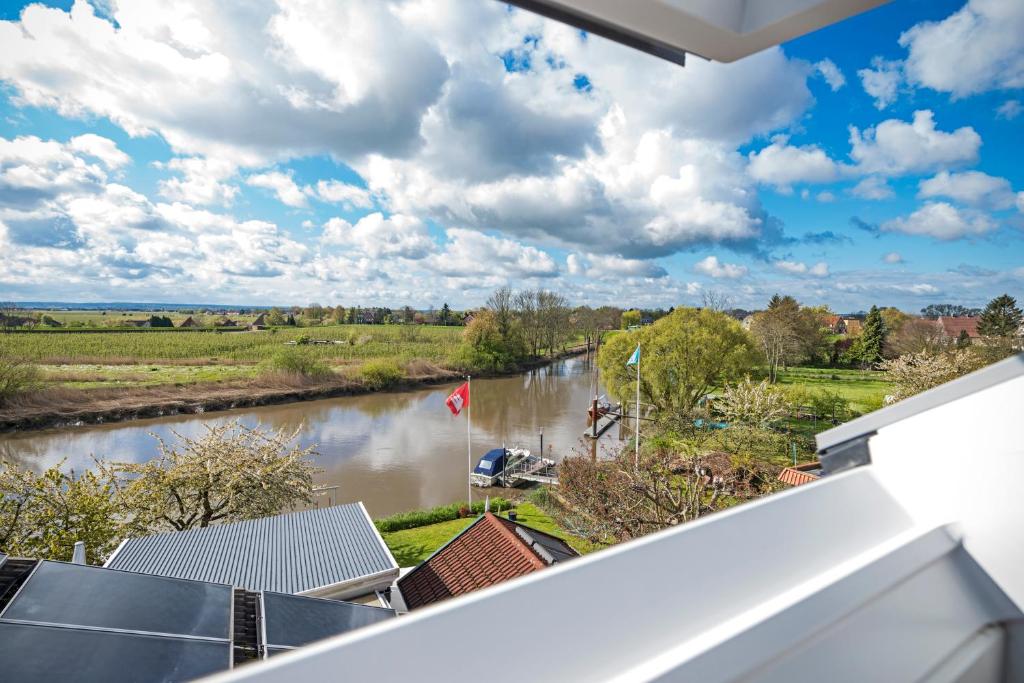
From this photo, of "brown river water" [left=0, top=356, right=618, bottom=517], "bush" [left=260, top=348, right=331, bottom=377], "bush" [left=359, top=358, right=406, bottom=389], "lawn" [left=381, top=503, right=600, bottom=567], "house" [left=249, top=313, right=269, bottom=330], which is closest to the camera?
"lawn" [left=381, top=503, right=600, bottom=567]

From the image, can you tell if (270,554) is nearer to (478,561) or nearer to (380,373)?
(478,561)

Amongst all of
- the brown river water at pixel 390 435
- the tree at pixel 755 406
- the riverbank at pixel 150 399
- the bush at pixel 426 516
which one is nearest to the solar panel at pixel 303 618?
the brown river water at pixel 390 435

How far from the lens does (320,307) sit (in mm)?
8633

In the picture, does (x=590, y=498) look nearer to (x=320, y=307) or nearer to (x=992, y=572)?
(x=992, y=572)

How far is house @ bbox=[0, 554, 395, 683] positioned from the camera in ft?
1.44

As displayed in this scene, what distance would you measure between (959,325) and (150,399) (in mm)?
10112

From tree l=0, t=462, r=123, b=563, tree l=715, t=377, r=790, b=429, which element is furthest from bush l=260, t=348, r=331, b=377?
tree l=715, t=377, r=790, b=429

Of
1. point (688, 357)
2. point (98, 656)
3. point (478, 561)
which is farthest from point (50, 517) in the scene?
point (688, 357)

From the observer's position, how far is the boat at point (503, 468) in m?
8.28

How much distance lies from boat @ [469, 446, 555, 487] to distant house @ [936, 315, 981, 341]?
5970 mm

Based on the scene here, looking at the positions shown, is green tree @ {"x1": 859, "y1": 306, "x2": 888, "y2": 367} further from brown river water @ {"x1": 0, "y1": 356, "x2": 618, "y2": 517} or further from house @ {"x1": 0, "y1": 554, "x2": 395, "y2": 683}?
house @ {"x1": 0, "y1": 554, "x2": 395, "y2": 683}

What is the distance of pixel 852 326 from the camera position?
7230mm

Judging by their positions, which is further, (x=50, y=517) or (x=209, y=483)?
(x=209, y=483)

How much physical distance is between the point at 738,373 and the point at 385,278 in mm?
7812
